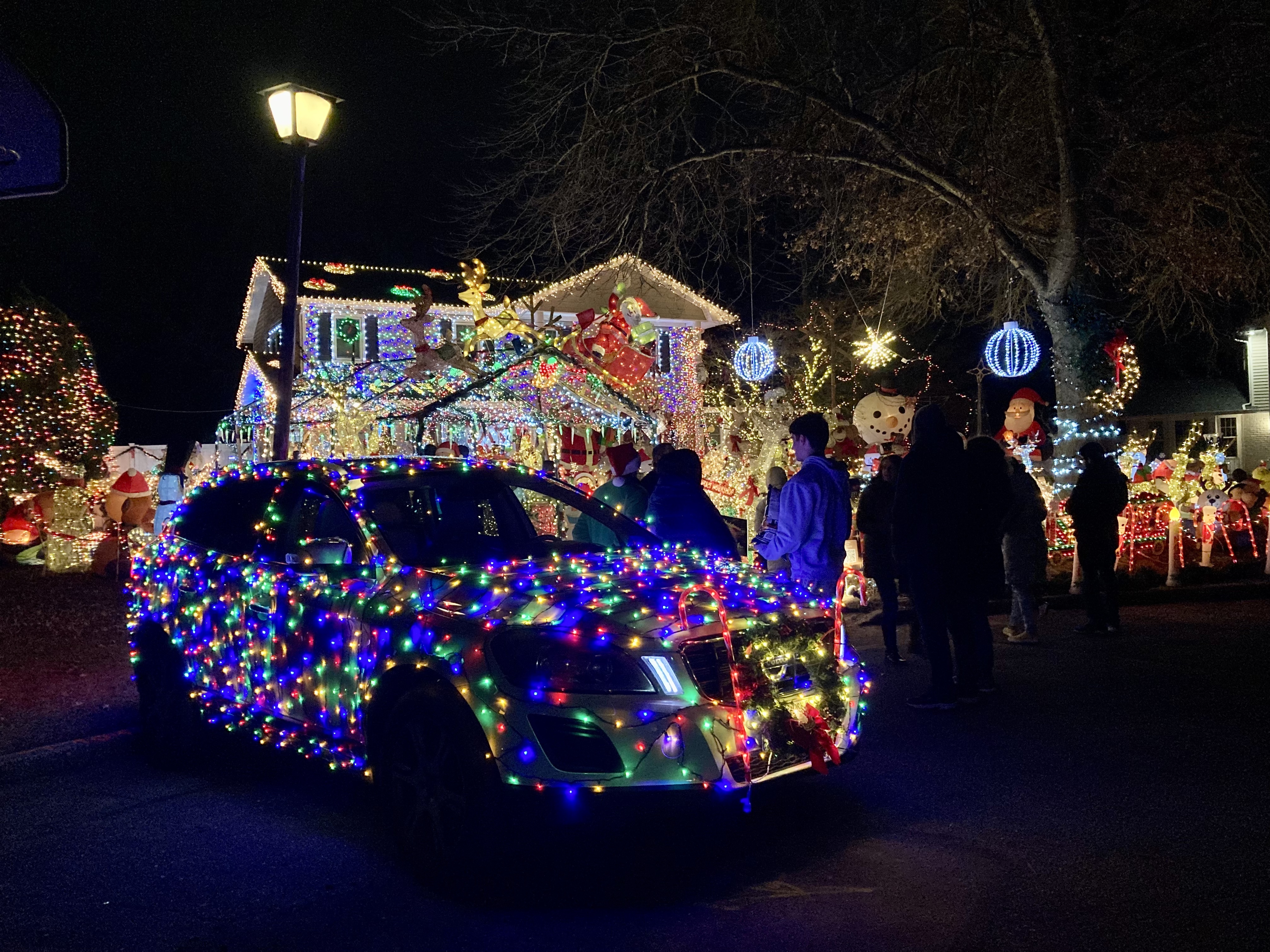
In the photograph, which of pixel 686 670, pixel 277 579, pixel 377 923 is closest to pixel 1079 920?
pixel 686 670

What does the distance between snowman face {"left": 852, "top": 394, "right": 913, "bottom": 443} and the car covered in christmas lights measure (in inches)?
756

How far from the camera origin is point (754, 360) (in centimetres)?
1964

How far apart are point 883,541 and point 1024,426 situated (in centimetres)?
1239

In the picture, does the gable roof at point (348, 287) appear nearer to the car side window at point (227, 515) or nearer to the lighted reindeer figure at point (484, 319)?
the lighted reindeer figure at point (484, 319)

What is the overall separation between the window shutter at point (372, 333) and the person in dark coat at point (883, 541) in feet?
67.2

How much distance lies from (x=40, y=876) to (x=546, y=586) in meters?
2.53

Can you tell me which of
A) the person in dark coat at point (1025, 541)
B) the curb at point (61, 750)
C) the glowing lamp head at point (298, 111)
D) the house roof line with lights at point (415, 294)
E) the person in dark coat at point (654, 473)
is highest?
the house roof line with lights at point (415, 294)

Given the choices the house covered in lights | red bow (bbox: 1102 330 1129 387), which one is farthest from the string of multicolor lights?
red bow (bbox: 1102 330 1129 387)

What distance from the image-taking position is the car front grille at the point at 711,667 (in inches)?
175

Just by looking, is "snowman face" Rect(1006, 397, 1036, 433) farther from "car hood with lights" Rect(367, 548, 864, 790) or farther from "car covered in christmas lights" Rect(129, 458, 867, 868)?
"car hood with lights" Rect(367, 548, 864, 790)

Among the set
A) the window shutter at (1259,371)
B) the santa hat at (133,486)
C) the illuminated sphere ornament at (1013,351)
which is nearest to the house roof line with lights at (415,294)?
the santa hat at (133,486)

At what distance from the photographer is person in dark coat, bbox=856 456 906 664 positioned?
9.23 m

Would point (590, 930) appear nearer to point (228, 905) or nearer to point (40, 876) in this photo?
Result: point (228, 905)

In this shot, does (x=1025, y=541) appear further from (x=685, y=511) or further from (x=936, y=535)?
(x=685, y=511)
